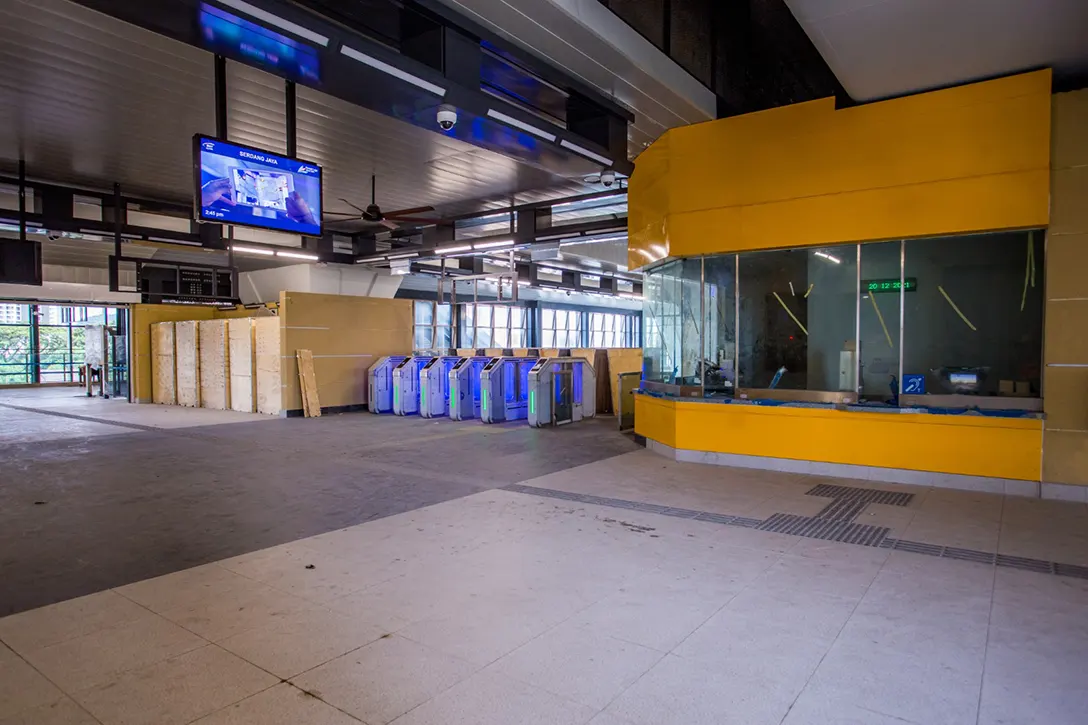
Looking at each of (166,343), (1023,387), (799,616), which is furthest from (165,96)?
(166,343)

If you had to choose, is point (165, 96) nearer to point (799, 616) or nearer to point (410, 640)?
point (410, 640)

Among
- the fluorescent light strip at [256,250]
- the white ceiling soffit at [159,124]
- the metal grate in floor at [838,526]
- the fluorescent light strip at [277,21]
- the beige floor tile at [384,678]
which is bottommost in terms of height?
the metal grate in floor at [838,526]

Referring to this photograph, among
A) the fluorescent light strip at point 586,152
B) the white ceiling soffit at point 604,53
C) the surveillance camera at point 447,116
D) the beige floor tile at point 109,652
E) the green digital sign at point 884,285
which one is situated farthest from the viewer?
the green digital sign at point 884,285

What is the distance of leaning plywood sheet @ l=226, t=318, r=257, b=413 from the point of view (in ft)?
43.6

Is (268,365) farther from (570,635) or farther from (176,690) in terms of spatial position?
(570,635)

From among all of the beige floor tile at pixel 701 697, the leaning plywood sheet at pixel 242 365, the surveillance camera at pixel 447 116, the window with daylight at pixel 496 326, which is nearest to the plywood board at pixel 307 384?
the leaning plywood sheet at pixel 242 365

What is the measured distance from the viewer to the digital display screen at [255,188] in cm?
499

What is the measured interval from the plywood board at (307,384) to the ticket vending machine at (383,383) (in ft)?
4.17

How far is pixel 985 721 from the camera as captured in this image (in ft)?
7.48

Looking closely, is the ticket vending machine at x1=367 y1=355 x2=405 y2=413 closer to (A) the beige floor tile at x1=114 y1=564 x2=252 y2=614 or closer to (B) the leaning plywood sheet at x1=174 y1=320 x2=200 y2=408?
(B) the leaning plywood sheet at x1=174 y1=320 x2=200 y2=408

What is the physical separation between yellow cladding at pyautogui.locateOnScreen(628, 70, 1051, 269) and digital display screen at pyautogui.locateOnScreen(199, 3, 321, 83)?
4548 millimetres

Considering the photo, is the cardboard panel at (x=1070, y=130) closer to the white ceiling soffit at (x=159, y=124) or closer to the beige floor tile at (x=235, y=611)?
the white ceiling soffit at (x=159, y=124)

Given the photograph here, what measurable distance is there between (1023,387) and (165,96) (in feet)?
31.7

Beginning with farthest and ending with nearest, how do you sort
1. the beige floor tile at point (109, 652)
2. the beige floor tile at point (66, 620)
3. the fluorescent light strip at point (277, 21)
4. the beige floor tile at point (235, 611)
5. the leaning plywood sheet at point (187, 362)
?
1. the leaning plywood sheet at point (187, 362)
2. the fluorescent light strip at point (277, 21)
3. the beige floor tile at point (235, 611)
4. the beige floor tile at point (66, 620)
5. the beige floor tile at point (109, 652)
